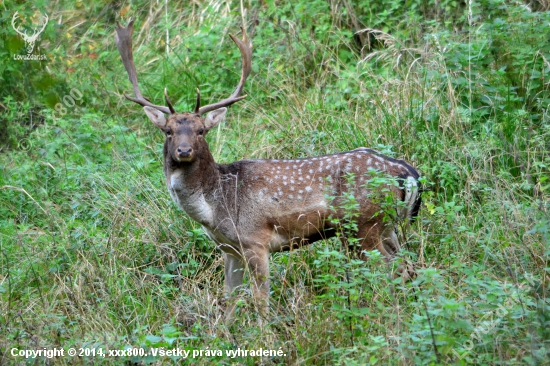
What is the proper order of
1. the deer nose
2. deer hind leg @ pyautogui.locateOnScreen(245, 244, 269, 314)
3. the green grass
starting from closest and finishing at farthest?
1. the green grass
2. deer hind leg @ pyautogui.locateOnScreen(245, 244, 269, 314)
3. the deer nose

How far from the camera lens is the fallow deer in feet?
19.9

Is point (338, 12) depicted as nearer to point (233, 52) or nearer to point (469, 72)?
point (233, 52)

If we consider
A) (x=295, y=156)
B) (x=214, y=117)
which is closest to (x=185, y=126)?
(x=214, y=117)

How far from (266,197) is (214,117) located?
2.94 feet

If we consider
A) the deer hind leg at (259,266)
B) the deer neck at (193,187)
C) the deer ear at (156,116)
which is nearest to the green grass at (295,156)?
the deer hind leg at (259,266)

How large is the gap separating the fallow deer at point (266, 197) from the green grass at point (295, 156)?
0.24 m

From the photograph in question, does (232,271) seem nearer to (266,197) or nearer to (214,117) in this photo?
(266,197)

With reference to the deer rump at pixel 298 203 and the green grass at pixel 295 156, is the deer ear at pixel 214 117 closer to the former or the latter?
the deer rump at pixel 298 203

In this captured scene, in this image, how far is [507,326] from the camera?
15.0 ft

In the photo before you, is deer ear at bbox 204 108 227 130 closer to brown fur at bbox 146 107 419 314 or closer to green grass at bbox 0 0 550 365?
brown fur at bbox 146 107 419 314

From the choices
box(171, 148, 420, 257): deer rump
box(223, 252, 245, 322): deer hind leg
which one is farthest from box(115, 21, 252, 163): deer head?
box(223, 252, 245, 322): deer hind leg

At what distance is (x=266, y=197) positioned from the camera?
624cm

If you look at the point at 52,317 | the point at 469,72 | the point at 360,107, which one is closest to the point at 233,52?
the point at 360,107

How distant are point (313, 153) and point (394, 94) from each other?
1099 mm
